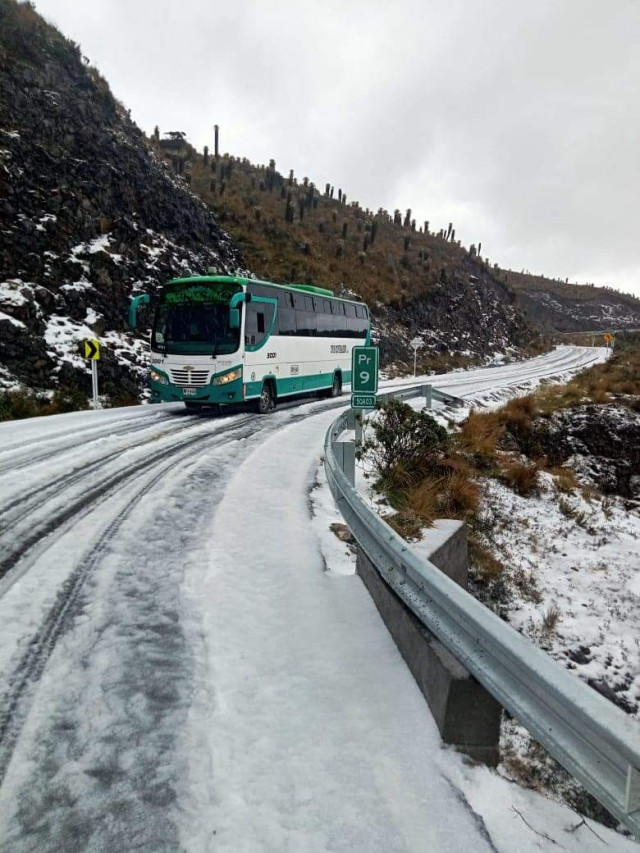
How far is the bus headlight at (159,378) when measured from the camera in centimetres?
1295

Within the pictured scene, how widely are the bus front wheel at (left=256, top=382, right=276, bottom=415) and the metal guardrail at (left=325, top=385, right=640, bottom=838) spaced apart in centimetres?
1107

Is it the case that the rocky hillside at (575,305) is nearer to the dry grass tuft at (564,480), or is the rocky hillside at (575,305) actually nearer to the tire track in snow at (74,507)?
the dry grass tuft at (564,480)

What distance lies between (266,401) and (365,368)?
6.62 meters

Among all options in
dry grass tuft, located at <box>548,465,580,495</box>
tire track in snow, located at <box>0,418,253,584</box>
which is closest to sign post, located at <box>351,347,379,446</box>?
tire track in snow, located at <box>0,418,253,584</box>

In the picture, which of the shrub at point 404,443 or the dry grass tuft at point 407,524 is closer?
the dry grass tuft at point 407,524

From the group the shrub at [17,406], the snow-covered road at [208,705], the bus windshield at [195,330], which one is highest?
the bus windshield at [195,330]

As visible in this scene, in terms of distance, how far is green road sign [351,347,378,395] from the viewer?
8.18 m

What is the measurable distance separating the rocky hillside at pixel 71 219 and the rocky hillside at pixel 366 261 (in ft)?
24.7

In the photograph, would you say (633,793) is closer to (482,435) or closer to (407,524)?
(407,524)

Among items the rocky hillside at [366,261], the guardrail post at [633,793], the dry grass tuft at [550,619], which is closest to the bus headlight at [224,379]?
the dry grass tuft at [550,619]

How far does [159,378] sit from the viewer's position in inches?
512

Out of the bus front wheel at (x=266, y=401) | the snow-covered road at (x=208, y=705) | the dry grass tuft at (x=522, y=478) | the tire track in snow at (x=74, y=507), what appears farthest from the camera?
the bus front wheel at (x=266, y=401)

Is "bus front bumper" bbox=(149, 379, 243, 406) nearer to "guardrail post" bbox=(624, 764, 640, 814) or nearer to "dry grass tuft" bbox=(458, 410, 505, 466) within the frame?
"dry grass tuft" bbox=(458, 410, 505, 466)

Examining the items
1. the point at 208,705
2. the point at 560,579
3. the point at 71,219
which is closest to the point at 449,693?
the point at 208,705
